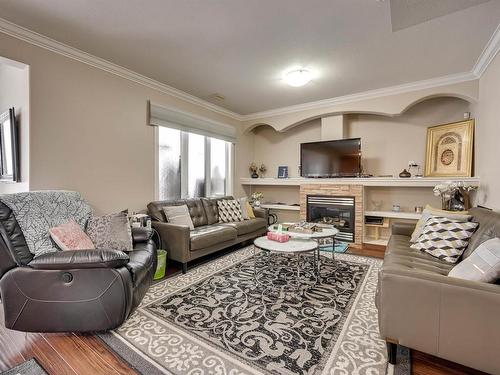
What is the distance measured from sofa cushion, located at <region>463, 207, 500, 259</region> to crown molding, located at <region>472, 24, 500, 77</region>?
1.84 m

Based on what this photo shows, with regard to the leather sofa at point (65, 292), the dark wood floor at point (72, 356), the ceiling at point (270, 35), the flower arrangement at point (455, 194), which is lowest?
the dark wood floor at point (72, 356)

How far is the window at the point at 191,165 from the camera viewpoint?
4145mm

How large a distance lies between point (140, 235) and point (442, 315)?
2.68 m

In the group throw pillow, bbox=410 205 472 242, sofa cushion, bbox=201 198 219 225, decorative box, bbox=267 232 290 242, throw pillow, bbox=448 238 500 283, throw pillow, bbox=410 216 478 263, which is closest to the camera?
throw pillow, bbox=448 238 500 283

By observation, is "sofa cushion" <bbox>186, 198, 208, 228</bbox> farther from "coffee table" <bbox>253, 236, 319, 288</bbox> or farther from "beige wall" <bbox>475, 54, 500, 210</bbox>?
"beige wall" <bbox>475, 54, 500, 210</bbox>

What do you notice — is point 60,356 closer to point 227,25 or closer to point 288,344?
point 288,344

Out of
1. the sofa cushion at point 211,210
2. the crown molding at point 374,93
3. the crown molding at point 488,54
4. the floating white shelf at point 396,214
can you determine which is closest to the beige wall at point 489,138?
the crown molding at point 488,54

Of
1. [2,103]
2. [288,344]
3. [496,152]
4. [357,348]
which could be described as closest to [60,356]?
[288,344]

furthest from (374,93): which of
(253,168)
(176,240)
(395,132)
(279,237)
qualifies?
(176,240)

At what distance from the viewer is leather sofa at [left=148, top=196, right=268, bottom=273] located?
122 inches

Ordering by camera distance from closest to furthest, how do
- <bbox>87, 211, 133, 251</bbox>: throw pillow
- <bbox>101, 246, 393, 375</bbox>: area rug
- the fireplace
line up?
<bbox>101, 246, 393, 375</bbox>: area rug < <bbox>87, 211, 133, 251</bbox>: throw pillow < the fireplace

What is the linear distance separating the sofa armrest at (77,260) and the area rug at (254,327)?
22.4 inches

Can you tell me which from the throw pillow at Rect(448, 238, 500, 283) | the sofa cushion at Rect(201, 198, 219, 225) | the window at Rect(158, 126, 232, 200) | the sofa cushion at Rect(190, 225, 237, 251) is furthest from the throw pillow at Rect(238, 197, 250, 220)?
the throw pillow at Rect(448, 238, 500, 283)

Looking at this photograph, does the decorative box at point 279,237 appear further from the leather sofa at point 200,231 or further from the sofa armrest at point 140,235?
the sofa armrest at point 140,235
